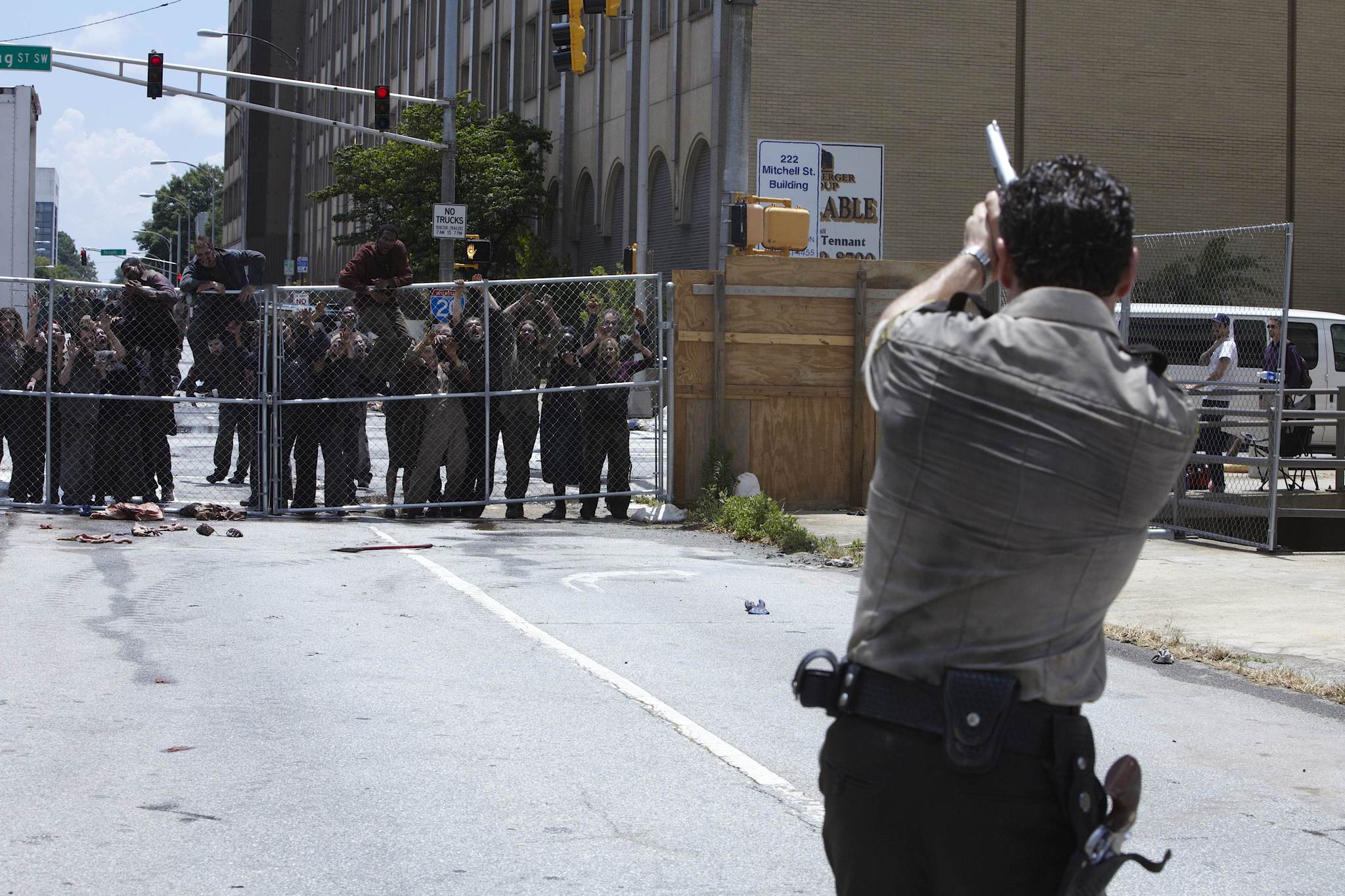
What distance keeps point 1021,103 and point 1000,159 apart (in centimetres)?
3123

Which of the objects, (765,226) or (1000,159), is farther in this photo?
(765,226)

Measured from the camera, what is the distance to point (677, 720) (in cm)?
702

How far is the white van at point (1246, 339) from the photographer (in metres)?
20.0

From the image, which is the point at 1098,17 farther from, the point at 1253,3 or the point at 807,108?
the point at 807,108

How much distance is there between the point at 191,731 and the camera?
21.9ft

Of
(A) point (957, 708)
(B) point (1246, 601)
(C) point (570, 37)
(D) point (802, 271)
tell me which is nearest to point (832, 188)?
(D) point (802, 271)

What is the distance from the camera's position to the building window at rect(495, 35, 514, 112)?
49844 mm

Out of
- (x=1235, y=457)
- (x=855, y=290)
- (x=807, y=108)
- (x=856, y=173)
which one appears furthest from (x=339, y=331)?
(x=807, y=108)

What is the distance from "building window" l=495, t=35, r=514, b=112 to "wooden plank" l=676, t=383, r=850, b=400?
35.6 meters

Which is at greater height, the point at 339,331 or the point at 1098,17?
the point at 1098,17

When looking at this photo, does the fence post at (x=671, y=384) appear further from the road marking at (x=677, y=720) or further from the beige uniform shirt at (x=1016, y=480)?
the beige uniform shirt at (x=1016, y=480)

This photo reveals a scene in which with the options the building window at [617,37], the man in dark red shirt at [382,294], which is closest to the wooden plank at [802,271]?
the man in dark red shirt at [382,294]

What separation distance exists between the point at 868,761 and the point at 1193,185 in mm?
33830

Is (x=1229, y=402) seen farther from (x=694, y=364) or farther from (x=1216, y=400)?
(x=694, y=364)
